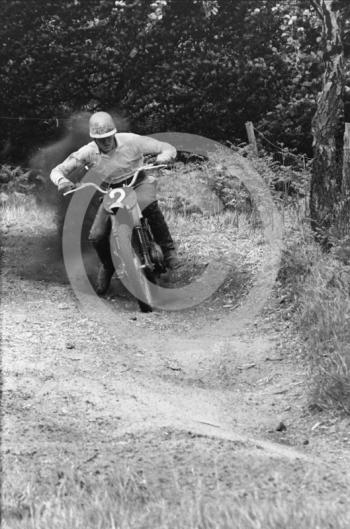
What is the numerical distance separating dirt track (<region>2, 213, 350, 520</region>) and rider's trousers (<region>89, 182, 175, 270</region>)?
0.62 metres

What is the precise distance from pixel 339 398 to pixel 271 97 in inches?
343

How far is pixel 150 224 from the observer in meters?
9.20

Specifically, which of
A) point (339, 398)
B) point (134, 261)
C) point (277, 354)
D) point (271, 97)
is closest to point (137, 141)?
point (134, 261)

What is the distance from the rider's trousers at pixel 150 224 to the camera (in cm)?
891

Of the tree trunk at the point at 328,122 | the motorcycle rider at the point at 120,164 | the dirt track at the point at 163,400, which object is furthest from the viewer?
the tree trunk at the point at 328,122

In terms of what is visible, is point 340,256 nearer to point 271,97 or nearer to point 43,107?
point 271,97

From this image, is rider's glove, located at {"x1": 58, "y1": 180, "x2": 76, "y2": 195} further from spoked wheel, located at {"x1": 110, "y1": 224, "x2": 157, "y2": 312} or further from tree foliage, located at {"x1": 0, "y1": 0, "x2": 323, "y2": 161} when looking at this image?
tree foliage, located at {"x1": 0, "y1": 0, "x2": 323, "y2": 161}

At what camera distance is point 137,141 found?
8.95 metres

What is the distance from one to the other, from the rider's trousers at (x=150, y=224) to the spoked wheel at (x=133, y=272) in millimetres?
122

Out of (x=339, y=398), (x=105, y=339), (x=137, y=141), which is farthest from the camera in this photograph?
(x=137, y=141)

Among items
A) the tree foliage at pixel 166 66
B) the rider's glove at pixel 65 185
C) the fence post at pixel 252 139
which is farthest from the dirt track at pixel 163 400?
the tree foliage at pixel 166 66

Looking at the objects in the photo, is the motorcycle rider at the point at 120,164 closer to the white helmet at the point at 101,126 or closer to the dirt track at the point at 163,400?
the white helmet at the point at 101,126

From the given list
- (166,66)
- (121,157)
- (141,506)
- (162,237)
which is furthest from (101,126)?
(166,66)

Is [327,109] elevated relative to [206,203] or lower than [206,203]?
elevated
